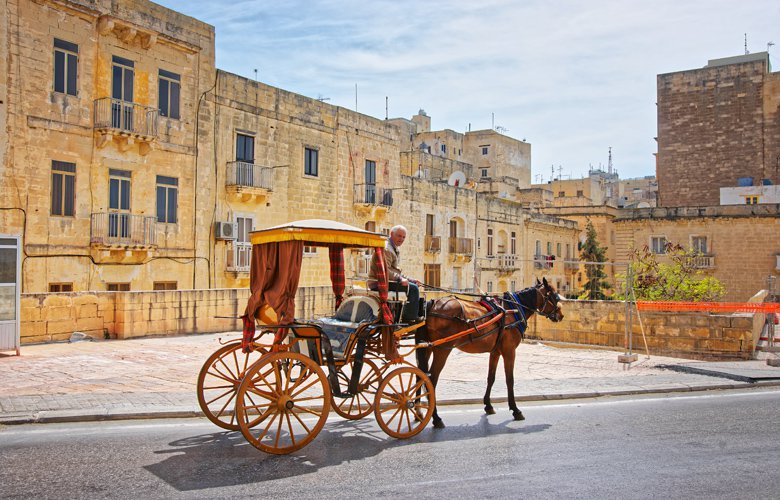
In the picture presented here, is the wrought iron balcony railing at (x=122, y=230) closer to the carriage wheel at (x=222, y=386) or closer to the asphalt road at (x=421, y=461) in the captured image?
the carriage wheel at (x=222, y=386)

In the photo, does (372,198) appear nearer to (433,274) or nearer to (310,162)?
(310,162)

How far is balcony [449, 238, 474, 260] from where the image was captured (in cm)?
3766

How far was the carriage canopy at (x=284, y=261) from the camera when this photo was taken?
764cm

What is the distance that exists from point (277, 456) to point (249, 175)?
67.4ft

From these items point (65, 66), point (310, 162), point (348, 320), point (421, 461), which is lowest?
point (421, 461)

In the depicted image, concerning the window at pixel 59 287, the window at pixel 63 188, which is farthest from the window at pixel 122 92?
the window at pixel 59 287

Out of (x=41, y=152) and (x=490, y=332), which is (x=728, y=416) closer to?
(x=490, y=332)

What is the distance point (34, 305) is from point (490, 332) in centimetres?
984

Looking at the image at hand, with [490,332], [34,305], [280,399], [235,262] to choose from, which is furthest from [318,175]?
[280,399]

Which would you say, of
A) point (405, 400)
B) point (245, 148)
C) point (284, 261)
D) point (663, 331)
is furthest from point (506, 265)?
point (284, 261)

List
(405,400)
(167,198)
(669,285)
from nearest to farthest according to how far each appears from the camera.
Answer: (405,400) < (669,285) < (167,198)

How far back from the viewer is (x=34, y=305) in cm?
1409

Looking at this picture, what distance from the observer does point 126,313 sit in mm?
15469

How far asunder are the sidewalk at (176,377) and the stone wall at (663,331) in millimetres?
657
